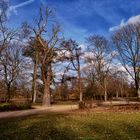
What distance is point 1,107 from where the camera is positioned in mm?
25203

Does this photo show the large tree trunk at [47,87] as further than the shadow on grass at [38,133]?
Yes

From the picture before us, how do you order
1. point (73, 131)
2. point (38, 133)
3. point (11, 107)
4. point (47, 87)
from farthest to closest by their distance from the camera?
point (47, 87)
point (11, 107)
point (73, 131)
point (38, 133)

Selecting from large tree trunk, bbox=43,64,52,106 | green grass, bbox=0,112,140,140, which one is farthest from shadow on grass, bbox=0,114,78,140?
large tree trunk, bbox=43,64,52,106

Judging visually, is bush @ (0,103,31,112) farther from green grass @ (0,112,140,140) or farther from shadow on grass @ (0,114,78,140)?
shadow on grass @ (0,114,78,140)

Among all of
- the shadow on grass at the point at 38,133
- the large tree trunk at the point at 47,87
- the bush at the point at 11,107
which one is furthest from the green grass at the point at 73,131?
the large tree trunk at the point at 47,87

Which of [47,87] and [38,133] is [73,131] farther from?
[47,87]

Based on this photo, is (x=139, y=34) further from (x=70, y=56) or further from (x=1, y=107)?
(x=1, y=107)

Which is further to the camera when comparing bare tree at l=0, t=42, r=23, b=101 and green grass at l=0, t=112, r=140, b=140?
bare tree at l=0, t=42, r=23, b=101

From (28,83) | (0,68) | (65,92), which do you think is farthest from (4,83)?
(65,92)

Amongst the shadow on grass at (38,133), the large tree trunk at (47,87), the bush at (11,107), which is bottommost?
the shadow on grass at (38,133)

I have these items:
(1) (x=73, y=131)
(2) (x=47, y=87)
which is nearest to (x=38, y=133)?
(1) (x=73, y=131)

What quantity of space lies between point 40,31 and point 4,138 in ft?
84.4

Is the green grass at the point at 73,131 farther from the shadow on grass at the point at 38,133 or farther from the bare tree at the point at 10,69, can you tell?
the bare tree at the point at 10,69

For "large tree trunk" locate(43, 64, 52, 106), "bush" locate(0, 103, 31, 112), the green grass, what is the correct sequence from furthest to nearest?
1. "large tree trunk" locate(43, 64, 52, 106)
2. "bush" locate(0, 103, 31, 112)
3. the green grass
